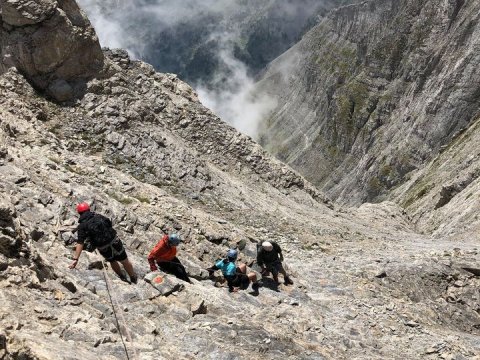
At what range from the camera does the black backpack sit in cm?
1617

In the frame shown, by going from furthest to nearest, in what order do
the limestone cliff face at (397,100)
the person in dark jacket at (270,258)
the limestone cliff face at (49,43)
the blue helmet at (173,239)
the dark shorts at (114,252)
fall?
the limestone cliff face at (397,100), the limestone cliff face at (49,43), the person in dark jacket at (270,258), the blue helmet at (173,239), the dark shorts at (114,252)

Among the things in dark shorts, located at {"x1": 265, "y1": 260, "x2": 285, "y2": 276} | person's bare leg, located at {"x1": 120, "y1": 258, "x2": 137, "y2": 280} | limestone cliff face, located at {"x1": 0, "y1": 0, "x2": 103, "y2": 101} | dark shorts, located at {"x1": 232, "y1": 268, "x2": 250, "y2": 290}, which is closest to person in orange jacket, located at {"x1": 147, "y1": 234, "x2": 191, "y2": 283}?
person's bare leg, located at {"x1": 120, "y1": 258, "x2": 137, "y2": 280}

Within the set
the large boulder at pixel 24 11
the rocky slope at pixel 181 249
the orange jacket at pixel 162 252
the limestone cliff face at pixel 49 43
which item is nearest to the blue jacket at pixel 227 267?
the rocky slope at pixel 181 249

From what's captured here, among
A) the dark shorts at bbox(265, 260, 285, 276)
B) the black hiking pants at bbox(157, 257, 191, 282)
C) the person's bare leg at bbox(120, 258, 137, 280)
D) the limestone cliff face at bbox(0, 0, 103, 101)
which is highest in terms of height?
the limestone cliff face at bbox(0, 0, 103, 101)

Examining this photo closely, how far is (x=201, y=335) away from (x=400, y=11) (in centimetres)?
18488

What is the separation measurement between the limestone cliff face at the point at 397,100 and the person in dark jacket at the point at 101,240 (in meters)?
90.4

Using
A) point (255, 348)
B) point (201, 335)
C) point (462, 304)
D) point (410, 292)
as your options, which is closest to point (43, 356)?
point (201, 335)

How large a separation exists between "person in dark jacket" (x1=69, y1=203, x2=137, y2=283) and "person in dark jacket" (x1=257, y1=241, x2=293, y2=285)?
6436mm

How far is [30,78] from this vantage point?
3128 cm

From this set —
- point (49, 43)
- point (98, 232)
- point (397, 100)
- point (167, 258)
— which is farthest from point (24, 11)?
point (397, 100)

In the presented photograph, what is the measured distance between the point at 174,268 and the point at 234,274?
278cm

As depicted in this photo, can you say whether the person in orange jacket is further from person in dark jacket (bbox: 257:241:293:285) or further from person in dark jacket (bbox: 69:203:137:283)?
person in dark jacket (bbox: 257:241:293:285)

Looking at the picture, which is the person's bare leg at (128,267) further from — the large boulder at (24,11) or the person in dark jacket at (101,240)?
the large boulder at (24,11)

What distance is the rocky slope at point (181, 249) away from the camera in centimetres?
1360
